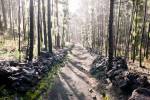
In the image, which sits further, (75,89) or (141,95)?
(75,89)

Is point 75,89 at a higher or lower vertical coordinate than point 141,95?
lower

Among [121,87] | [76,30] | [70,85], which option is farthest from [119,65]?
[76,30]

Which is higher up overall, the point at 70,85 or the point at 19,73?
the point at 19,73

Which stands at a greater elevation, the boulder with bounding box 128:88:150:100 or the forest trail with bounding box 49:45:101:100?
the boulder with bounding box 128:88:150:100

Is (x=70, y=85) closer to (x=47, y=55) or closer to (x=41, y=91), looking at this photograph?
(x=41, y=91)

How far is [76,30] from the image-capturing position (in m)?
187

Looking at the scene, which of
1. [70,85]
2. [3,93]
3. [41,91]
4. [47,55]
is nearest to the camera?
[3,93]

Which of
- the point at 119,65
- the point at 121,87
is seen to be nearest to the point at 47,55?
the point at 119,65

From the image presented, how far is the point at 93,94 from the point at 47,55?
1593cm

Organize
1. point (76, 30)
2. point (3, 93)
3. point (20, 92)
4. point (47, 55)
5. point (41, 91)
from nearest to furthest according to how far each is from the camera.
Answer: point (3, 93) < point (20, 92) < point (41, 91) < point (47, 55) < point (76, 30)

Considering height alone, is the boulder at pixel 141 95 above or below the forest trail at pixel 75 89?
above

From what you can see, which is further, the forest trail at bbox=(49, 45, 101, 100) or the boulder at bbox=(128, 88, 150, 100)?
the forest trail at bbox=(49, 45, 101, 100)

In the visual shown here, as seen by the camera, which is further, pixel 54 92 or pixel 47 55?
pixel 47 55

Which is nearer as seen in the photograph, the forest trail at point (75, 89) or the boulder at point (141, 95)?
the boulder at point (141, 95)
